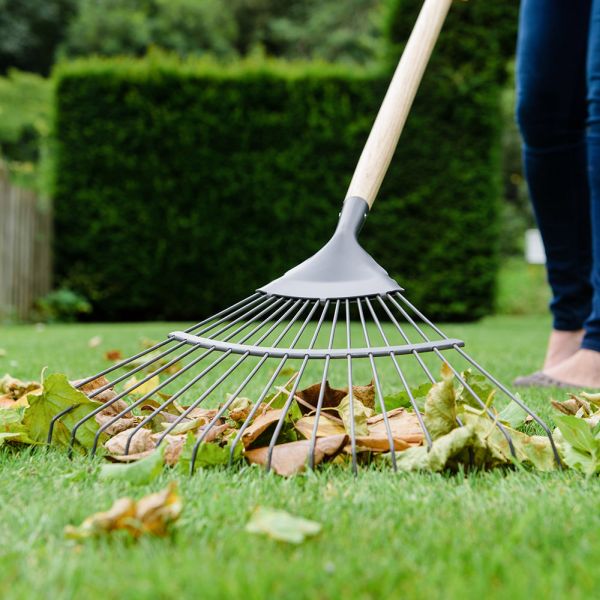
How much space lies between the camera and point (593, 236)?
2.19 m

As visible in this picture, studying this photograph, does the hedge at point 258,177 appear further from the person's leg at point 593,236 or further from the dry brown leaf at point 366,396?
the dry brown leaf at point 366,396

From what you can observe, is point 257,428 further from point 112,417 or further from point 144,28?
point 144,28

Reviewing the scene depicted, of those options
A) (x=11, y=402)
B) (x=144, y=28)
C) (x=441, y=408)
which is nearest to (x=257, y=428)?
(x=441, y=408)

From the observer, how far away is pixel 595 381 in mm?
2188

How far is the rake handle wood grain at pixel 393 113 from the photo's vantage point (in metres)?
1.69

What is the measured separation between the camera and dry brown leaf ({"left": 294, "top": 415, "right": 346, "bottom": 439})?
4.36 feet

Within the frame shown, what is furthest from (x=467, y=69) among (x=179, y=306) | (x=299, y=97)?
(x=179, y=306)

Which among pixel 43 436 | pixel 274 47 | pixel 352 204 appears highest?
pixel 274 47

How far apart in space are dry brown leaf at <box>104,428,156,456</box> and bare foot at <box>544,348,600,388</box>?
1402 millimetres

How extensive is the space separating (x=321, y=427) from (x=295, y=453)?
0.50ft

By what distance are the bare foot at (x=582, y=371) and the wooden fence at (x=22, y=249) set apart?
18.4ft

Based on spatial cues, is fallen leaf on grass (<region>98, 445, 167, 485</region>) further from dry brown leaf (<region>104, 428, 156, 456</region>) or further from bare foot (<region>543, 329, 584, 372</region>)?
bare foot (<region>543, 329, 584, 372</region>)

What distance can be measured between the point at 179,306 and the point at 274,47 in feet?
54.6

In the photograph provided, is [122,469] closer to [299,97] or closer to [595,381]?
[595,381]
